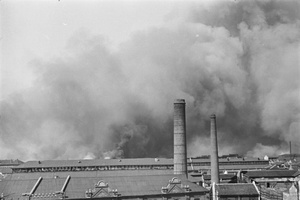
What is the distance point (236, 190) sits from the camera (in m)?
66.5

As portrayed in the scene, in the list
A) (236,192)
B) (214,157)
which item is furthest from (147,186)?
(214,157)

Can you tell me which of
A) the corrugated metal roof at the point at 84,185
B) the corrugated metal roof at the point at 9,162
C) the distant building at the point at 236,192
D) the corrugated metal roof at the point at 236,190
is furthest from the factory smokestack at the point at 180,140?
the corrugated metal roof at the point at 9,162

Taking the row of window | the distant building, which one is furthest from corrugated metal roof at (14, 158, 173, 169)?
the distant building

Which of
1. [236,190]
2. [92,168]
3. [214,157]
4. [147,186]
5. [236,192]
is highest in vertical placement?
[92,168]

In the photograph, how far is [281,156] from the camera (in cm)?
16338

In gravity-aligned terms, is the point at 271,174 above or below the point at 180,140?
above

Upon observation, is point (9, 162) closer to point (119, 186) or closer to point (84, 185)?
point (84, 185)

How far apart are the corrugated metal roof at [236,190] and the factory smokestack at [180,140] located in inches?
266

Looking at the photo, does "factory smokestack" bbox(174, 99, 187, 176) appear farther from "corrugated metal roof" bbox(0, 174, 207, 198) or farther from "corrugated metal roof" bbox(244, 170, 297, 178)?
"corrugated metal roof" bbox(244, 170, 297, 178)

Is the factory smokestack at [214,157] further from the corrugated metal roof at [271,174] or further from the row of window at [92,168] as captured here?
the row of window at [92,168]

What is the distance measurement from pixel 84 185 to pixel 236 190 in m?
26.5

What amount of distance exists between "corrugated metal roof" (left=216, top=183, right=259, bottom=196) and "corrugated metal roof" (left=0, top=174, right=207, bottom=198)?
5.77 meters

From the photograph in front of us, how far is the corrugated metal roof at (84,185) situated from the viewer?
175 ft

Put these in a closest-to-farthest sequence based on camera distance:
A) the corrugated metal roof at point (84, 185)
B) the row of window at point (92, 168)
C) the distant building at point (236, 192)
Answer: the corrugated metal roof at point (84, 185) < the distant building at point (236, 192) < the row of window at point (92, 168)
